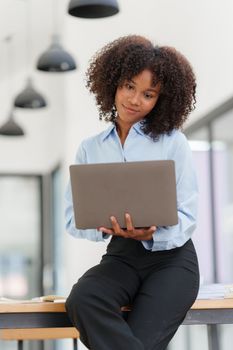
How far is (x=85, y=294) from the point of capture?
2176 millimetres

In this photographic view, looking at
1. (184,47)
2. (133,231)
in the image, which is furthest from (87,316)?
(184,47)

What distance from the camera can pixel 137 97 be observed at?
2293 mm

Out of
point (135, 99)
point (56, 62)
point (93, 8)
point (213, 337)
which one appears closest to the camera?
point (135, 99)

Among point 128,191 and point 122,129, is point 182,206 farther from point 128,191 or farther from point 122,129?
point 122,129

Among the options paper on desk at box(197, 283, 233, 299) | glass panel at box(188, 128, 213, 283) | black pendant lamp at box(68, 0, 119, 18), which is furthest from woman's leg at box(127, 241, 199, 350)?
glass panel at box(188, 128, 213, 283)

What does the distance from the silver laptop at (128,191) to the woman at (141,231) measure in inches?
1.2

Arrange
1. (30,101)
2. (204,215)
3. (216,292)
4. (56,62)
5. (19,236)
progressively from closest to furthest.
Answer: (216,292)
(56,62)
(204,215)
(30,101)
(19,236)

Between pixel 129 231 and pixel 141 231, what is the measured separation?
30mm

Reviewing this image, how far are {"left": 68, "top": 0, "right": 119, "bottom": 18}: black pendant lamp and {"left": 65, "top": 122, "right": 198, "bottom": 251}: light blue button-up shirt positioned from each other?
220cm

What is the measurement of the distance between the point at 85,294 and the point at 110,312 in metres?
0.08

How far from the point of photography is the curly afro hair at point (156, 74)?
231 cm

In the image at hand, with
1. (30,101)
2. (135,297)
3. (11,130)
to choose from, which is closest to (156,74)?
(135,297)

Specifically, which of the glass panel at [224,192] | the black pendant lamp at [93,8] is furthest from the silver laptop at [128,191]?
the glass panel at [224,192]

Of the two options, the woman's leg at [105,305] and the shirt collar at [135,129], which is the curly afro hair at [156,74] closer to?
the shirt collar at [135,129]
